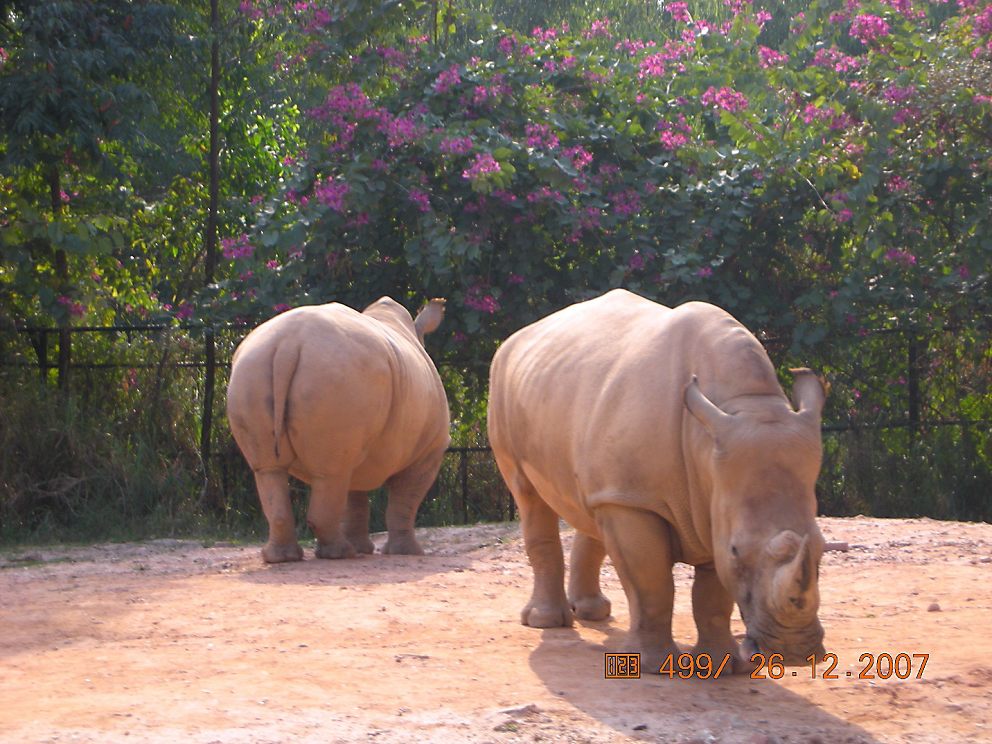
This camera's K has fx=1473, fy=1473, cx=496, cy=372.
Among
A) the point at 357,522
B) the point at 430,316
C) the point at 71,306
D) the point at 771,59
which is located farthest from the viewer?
the point at 771,59

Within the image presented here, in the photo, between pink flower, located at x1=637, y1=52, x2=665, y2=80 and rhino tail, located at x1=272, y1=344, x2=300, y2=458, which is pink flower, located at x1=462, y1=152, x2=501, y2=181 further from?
rhino tail, located at x1=272, y1=344, x2=300, y2=458

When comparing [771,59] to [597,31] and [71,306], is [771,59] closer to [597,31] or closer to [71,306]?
[597,31]

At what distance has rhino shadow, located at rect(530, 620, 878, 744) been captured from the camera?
470 cm

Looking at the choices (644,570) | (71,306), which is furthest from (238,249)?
(644,570)

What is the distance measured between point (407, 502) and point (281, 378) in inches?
60.2

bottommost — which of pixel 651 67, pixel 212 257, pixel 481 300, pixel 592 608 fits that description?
pixel 592 608

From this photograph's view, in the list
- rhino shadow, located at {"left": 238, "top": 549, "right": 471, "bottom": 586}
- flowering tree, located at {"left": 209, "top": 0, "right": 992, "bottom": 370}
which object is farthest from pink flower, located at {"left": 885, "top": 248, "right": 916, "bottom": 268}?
rhino shadow, located at {"left": 238, "top": 549, "right": 471, "bottom": 586}

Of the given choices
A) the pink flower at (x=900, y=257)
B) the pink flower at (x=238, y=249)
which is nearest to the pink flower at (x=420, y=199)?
the pink flower at (x=238, y=249)

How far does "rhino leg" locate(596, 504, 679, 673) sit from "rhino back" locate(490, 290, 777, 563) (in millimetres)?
57

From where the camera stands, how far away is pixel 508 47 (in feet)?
42.0

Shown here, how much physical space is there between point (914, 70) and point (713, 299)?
7.93 feet

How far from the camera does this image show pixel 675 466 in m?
5.33

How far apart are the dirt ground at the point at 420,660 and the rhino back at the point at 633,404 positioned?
2.20 feet

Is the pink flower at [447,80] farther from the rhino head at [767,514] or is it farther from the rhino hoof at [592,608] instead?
the rhino head at [767,514]
